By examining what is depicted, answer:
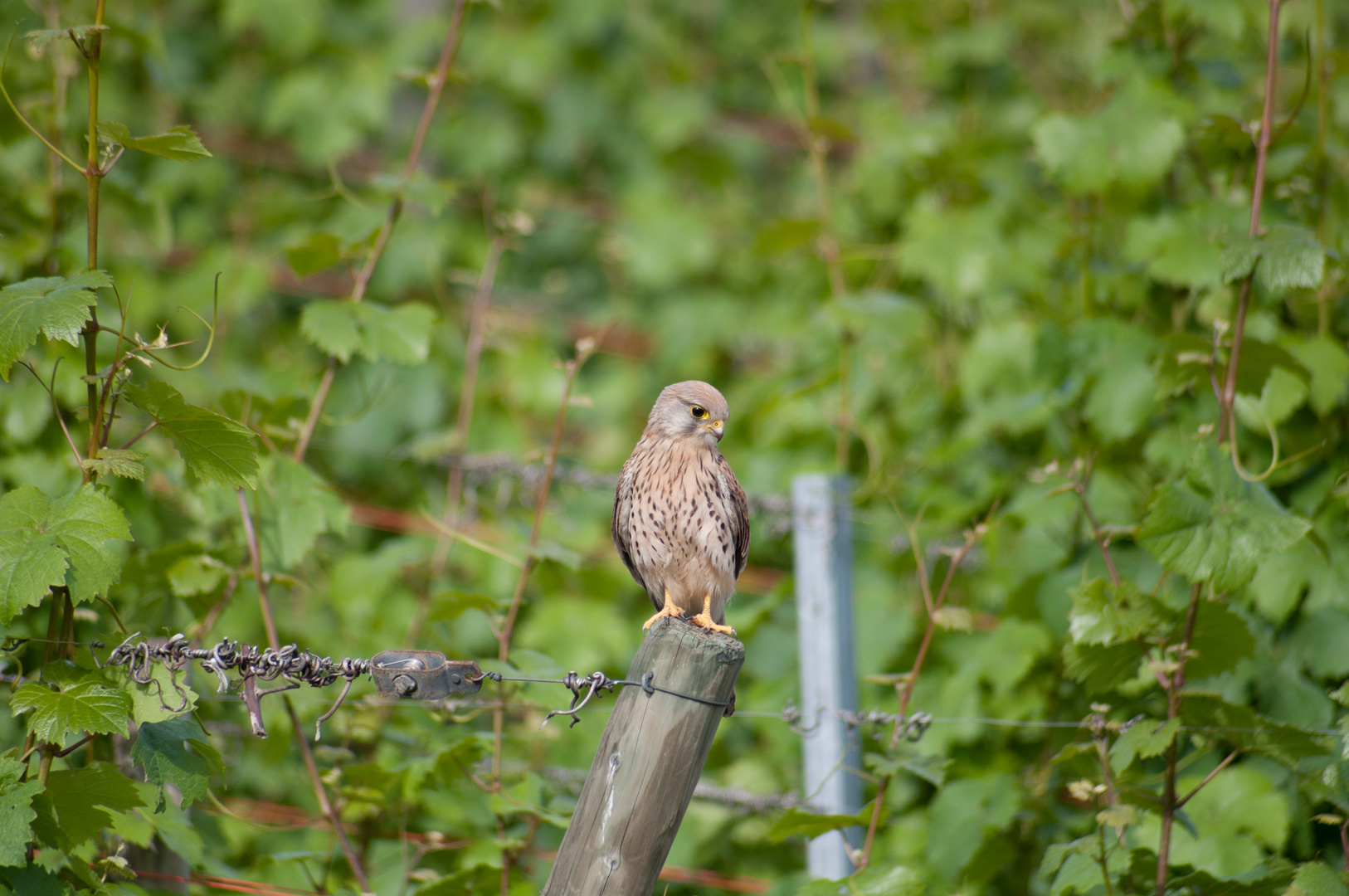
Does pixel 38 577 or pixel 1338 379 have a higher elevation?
pixel 1338 379

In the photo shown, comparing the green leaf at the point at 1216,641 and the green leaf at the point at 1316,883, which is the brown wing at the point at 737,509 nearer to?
the green leaf at the point at 1216,641

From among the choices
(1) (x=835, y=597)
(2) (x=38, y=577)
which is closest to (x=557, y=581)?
(1) (x=835, y=597)

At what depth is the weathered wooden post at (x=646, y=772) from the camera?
6.25ft

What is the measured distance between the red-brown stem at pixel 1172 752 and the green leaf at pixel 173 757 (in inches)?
83.7

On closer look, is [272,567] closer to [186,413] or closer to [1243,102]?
[186,413]

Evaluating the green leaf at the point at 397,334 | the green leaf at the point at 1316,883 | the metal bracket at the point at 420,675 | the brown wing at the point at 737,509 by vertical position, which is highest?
the green leaf at the point at 397,334

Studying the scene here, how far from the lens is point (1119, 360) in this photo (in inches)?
129

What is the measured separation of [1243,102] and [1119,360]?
129 cm

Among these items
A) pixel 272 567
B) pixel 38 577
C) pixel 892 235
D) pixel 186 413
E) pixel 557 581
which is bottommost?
pixel 557 581

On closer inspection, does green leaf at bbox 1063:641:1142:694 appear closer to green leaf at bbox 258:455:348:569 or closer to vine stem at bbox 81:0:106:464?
green leaf at bbox 258:455:348:569

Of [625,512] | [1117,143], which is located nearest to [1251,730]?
[625,512]

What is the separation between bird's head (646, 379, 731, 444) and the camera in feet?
8.43

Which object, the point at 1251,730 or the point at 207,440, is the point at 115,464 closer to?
the point at 207,440

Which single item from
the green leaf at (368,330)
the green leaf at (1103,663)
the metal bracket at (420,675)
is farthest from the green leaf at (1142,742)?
the green leaf at (368,330)
